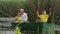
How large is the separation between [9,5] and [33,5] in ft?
4.33

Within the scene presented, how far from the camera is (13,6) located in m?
12.4

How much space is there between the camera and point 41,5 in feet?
36.7

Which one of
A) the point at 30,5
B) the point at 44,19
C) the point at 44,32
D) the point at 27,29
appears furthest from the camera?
the point at 30,5

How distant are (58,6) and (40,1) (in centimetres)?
149

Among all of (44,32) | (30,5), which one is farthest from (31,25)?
(30,5)

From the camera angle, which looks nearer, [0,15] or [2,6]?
[0,15]

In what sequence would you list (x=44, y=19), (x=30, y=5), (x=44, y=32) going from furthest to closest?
(x=30, y=5)
(x=44, y=19)
(x=44, y=32)

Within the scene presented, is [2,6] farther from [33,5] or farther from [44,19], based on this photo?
[44,19]

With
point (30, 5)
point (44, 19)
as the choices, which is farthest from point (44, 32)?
point (30, 5)

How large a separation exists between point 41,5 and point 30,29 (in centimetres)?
460

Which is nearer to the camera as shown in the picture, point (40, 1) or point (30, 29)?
point (30, 29)

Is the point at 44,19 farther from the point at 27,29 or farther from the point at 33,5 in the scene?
the point at 33,5

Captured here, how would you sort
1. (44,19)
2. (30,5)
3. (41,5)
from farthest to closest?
(30,5) < (41,5) < (44,19)

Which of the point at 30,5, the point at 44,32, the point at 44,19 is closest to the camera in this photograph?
the point at 44,32
